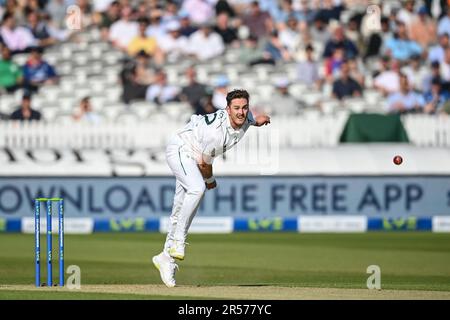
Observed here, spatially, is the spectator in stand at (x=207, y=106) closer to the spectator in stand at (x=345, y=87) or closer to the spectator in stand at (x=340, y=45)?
the spectator in stand at (x=345, y=87)

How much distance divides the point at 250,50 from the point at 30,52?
4.20m

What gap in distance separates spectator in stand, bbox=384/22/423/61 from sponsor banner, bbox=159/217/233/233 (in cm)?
609

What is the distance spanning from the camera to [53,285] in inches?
498

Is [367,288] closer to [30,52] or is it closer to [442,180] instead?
[442,180]

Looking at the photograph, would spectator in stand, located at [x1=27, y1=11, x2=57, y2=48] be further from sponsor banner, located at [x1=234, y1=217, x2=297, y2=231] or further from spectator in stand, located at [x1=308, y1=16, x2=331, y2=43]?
sponsor banner, located at [x1=234, y1=217, x2=297, y2=231]

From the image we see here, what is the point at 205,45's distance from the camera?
83.7 feet

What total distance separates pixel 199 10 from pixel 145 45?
1.42 m

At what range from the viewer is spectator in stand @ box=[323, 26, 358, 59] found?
24891mm

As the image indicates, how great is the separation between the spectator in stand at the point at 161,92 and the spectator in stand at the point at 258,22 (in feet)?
7.82

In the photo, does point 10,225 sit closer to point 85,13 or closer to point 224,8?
point 85,13

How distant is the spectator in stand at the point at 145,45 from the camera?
25.4m

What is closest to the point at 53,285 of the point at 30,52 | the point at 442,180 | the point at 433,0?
the point at 442,180

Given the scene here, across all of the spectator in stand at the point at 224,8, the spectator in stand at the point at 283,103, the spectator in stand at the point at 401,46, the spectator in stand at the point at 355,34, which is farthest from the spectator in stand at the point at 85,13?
the spectator in stand at the point at 401,46

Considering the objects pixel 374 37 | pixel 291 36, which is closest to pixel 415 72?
pixel 374 37
